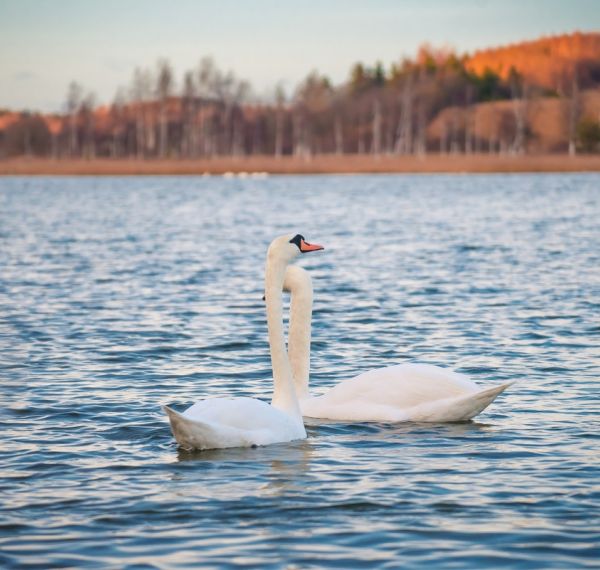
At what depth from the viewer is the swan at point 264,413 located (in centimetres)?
920

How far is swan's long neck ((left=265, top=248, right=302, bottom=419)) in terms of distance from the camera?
1009 cm

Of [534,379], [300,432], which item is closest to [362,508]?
[300,432]

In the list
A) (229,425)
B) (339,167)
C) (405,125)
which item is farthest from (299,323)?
(405,125)

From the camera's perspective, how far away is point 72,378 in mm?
13047

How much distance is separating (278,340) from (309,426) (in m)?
0.83

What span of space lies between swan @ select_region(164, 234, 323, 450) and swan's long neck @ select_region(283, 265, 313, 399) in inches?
47.5

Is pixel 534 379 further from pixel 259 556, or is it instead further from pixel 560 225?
pixel 560 225

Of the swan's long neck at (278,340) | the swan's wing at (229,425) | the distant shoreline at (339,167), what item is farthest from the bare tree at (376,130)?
the swan's wing at (229,425)

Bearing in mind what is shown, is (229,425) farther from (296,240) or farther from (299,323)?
(299,323)

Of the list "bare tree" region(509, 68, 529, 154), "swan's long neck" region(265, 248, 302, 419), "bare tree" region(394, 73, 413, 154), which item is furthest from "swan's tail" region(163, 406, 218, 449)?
"bare tree" region(394, 73, 413, 154)

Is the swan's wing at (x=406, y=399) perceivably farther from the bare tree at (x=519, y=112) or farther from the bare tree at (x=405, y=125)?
the bare tree at (x=405, y=125)

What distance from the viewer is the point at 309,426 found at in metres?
10.6

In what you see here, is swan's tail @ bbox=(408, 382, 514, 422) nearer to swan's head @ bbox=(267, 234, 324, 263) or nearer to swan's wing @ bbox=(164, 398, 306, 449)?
swan's wing @ bbox=(164, 398, 306, 449)

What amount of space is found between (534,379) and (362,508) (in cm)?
506
